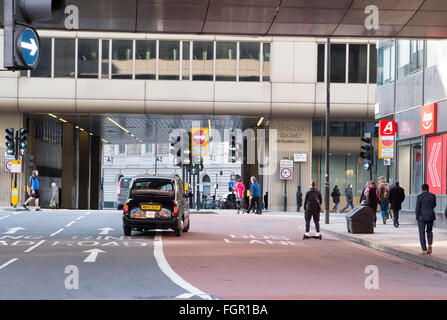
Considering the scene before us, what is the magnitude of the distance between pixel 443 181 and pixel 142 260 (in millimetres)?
15641

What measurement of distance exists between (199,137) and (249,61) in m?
6.18

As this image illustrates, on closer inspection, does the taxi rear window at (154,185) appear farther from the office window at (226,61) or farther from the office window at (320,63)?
the office window at (320,63)

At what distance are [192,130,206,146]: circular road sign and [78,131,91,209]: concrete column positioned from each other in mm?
19339

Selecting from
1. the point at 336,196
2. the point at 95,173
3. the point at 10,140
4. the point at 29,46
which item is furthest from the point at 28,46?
the point at 95,173

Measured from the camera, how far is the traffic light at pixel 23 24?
6.15 m

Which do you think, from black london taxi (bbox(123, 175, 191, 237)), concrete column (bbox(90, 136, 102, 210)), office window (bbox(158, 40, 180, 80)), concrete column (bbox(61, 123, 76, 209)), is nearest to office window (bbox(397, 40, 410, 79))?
Answer: black london taxi (bbox(123, 175, 191, 237))

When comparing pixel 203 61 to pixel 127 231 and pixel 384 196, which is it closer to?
pixel 384 196

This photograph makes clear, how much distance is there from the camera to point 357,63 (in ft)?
148

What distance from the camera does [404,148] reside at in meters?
32.5

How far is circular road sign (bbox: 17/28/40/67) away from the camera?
6484 millimetres

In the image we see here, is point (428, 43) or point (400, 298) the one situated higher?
point (428, 43)
